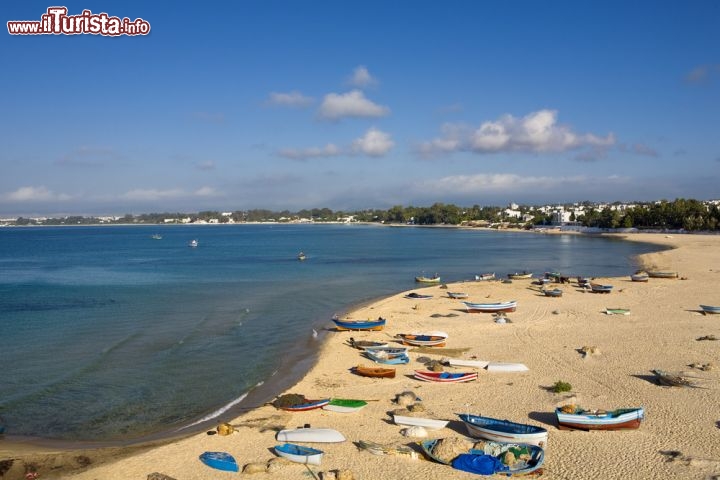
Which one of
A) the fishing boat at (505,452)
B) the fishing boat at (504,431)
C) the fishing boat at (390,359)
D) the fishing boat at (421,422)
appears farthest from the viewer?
the fishing boat at (390,359)

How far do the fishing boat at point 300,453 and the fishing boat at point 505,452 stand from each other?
3.12 m

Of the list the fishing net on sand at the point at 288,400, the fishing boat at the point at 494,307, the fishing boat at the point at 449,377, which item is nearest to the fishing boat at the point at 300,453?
the fishing net on sand at the point at 288,400

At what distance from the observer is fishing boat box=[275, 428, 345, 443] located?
16906mm

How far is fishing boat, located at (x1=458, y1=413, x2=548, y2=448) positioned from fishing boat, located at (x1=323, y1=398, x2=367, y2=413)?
403 centimetres

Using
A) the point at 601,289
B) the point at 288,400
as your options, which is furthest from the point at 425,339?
the point at 601,289

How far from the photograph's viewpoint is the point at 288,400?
2041 centimetres

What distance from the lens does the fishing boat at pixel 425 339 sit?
28531mm

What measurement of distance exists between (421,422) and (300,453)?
4262 millimetres

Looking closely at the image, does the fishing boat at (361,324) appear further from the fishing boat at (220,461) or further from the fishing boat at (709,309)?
the fishing boat at (709,309)

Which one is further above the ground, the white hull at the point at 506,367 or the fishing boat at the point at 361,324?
the fishing boat at the point at 361,324

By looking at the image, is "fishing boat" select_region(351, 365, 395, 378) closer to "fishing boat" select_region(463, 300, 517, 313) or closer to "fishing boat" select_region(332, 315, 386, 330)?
"fishing boat" select_region(332, 315, 386, 330)

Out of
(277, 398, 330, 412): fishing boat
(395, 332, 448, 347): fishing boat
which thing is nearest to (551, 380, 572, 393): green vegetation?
(395, 332, 448, 347): fishing boat

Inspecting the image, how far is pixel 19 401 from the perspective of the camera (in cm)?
2233

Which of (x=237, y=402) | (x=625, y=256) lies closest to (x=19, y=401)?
(x=237, y=402)
